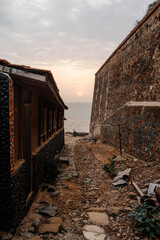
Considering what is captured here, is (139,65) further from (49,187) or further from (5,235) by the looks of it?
(5,235)

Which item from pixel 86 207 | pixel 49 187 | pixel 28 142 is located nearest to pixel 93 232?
pixel 86 207

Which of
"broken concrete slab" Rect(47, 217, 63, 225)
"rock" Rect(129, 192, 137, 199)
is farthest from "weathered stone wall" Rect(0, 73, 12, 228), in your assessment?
"rock" Rect(129, 192, 137, 199)

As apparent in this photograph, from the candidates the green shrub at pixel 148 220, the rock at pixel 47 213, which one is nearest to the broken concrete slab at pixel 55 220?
the rock at pixel 47 213

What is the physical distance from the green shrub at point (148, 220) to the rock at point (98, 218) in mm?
903

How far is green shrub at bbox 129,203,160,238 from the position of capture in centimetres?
359

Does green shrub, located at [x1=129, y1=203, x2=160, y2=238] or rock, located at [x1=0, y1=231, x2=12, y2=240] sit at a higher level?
green shrub, located at [x1=129, y1=203, x2=160, y2=238]

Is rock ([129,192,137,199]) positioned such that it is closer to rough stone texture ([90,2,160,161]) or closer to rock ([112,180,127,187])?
rock ([112,180,127,187])

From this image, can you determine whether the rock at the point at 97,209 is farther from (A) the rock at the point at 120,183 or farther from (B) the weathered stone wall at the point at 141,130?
(B) the weathered stone wall at the point at 141,130

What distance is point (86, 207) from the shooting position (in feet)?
18.4

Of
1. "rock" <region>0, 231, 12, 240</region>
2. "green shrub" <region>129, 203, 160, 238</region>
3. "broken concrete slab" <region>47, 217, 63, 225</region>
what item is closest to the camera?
"rock" <region>0, 231, 12, 240</region>

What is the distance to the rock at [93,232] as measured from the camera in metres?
3.93

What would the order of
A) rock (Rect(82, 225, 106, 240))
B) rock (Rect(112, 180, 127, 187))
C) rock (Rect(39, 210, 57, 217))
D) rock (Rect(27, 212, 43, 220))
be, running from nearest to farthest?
rock (Rect(82, 225, 106, 240)) → rock (Rect(27, 212, 43, 220)) → rock (Rect(39, 210, 57, 217)) → rock (Rect(112, 180, 127, 187))

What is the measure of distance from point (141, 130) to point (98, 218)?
5.57 meters

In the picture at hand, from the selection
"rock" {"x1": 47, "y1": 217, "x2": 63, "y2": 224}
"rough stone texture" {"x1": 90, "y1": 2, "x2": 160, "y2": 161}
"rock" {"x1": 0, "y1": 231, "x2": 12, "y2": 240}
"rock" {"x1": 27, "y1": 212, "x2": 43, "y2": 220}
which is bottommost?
"rock" {"x1": 47, "y1": 217, "x2": 63, "y2": 224}
